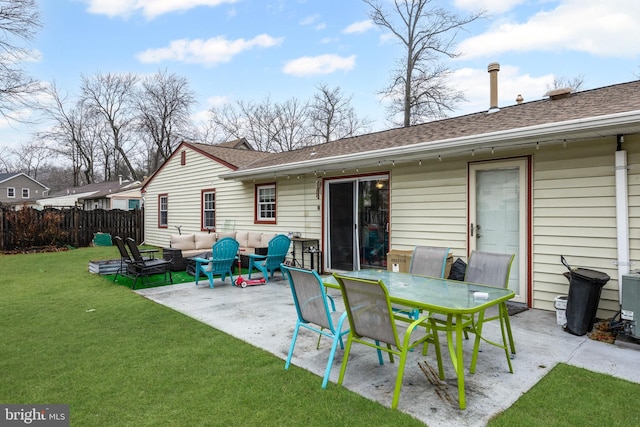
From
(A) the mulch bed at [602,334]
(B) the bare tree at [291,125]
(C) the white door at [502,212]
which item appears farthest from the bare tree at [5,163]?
(A) the mulch bed at [602,334]

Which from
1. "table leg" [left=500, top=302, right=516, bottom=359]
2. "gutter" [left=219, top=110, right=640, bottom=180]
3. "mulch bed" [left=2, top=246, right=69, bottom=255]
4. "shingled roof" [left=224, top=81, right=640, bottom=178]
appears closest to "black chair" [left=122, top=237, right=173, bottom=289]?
"shingled roof" [left=224, top=81, right=640, bottom=178]

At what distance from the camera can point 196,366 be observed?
3.27m

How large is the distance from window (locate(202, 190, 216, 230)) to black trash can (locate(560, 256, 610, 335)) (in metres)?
9.80

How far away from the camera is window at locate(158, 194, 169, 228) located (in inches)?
548

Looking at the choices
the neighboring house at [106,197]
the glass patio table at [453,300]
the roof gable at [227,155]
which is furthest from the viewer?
the neighboring house at [106,197]

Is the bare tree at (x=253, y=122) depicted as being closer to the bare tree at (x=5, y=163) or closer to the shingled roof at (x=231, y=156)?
the shingled roof at (x=231, y=156)

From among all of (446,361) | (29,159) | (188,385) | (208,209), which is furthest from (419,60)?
(29,159)

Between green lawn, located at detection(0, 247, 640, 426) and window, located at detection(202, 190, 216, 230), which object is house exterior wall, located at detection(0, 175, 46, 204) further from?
green lawn, located at detection(0, 247, 640, 426)

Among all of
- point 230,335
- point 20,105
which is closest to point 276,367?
point 230,335

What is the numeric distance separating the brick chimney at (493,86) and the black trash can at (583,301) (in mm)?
3947

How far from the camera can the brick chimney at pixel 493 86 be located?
680 cm

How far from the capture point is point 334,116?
936 inches

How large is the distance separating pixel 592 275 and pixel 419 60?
46.6 feet

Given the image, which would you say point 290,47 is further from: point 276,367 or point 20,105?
point 276,367
